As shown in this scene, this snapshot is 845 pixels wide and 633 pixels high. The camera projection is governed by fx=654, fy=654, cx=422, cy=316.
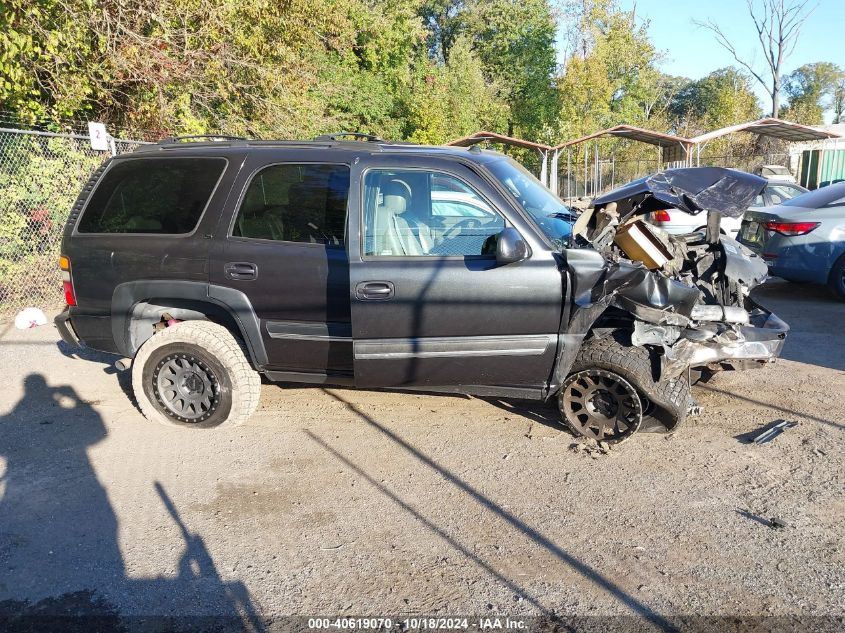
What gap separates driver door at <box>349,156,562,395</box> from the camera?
4137 millimetres

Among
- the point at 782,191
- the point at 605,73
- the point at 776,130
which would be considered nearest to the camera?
the point at 782,191

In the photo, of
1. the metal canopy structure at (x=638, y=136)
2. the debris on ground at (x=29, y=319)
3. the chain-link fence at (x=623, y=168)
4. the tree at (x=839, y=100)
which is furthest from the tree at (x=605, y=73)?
the tree at (x=839, y=100)

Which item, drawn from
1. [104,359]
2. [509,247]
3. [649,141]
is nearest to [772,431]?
[509,247]

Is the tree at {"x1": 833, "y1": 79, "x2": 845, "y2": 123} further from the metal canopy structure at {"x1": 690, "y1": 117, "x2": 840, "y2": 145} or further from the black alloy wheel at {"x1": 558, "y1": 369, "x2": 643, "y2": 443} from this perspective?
the black alloy wheel at {"x1": 558, "y1": 369, "x2": 643, "y2": 443}

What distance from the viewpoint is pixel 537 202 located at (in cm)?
481

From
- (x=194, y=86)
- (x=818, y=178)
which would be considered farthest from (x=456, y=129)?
(x=194, y=86)

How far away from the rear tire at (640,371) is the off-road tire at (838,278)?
5.05 meters

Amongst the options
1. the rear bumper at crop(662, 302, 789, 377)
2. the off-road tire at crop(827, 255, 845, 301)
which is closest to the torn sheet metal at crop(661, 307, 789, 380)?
the rear bumper at crop(662, 302, 789, 377)

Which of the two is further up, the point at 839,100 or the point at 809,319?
the point at 839,100

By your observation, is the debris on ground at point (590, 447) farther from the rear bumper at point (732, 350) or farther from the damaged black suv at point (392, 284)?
the rear bumper at point (732, 350)

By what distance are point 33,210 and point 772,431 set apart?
30.3 ft

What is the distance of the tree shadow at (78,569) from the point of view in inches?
113

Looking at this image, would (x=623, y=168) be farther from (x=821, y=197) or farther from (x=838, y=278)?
(x=838, y=278)

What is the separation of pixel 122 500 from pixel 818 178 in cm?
2469
